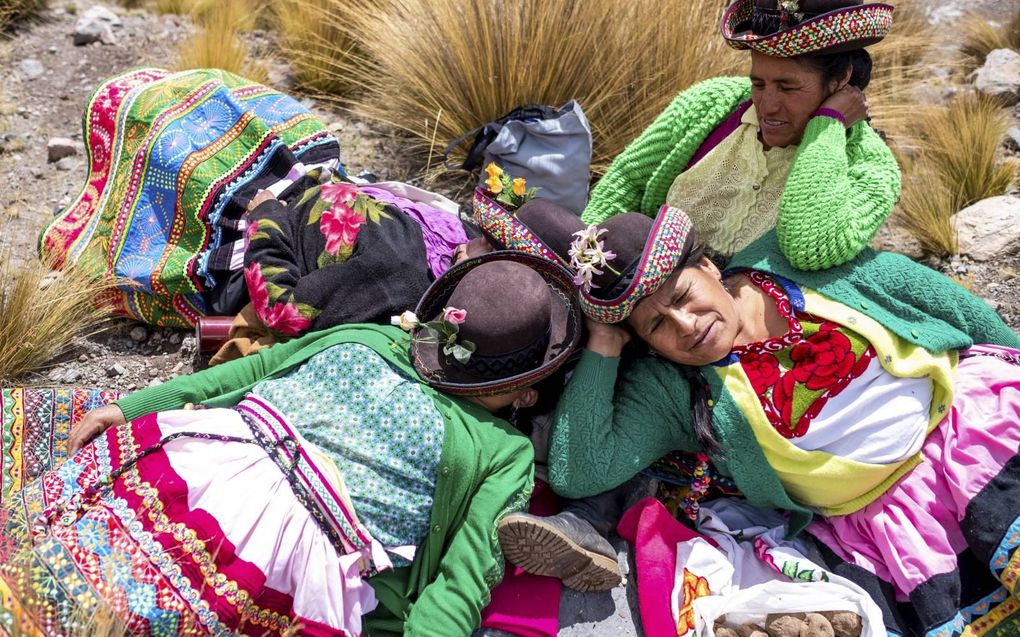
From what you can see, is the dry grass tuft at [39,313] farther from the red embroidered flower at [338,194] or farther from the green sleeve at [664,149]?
the green sleeve at [664,149]

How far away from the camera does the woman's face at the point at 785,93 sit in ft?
9.23

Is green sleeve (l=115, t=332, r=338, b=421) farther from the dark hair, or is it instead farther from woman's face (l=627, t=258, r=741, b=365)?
the dark hair

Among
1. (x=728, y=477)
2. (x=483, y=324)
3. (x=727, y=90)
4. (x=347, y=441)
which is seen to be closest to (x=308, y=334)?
(x=347, y=441)

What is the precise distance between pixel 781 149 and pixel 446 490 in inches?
71.3

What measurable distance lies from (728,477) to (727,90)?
1.52 meters

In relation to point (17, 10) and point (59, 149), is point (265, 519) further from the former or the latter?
point (17, 10)

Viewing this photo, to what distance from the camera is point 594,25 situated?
13.3 feet

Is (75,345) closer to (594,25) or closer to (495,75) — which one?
(495,75)

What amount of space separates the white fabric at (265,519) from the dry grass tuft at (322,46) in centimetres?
291

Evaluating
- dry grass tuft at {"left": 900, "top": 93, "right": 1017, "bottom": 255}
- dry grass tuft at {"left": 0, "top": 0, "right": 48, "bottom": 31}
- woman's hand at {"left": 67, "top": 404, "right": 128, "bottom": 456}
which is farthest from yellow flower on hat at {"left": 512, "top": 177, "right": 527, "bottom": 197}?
dry grass tuft at {"left": 0, "top": 0, "right": 48, "bottom": 31}

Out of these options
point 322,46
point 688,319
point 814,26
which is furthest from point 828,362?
point 322,46

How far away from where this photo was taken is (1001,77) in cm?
499

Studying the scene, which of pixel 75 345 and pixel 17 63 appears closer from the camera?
pixel 75 345

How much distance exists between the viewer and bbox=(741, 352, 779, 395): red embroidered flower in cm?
272
